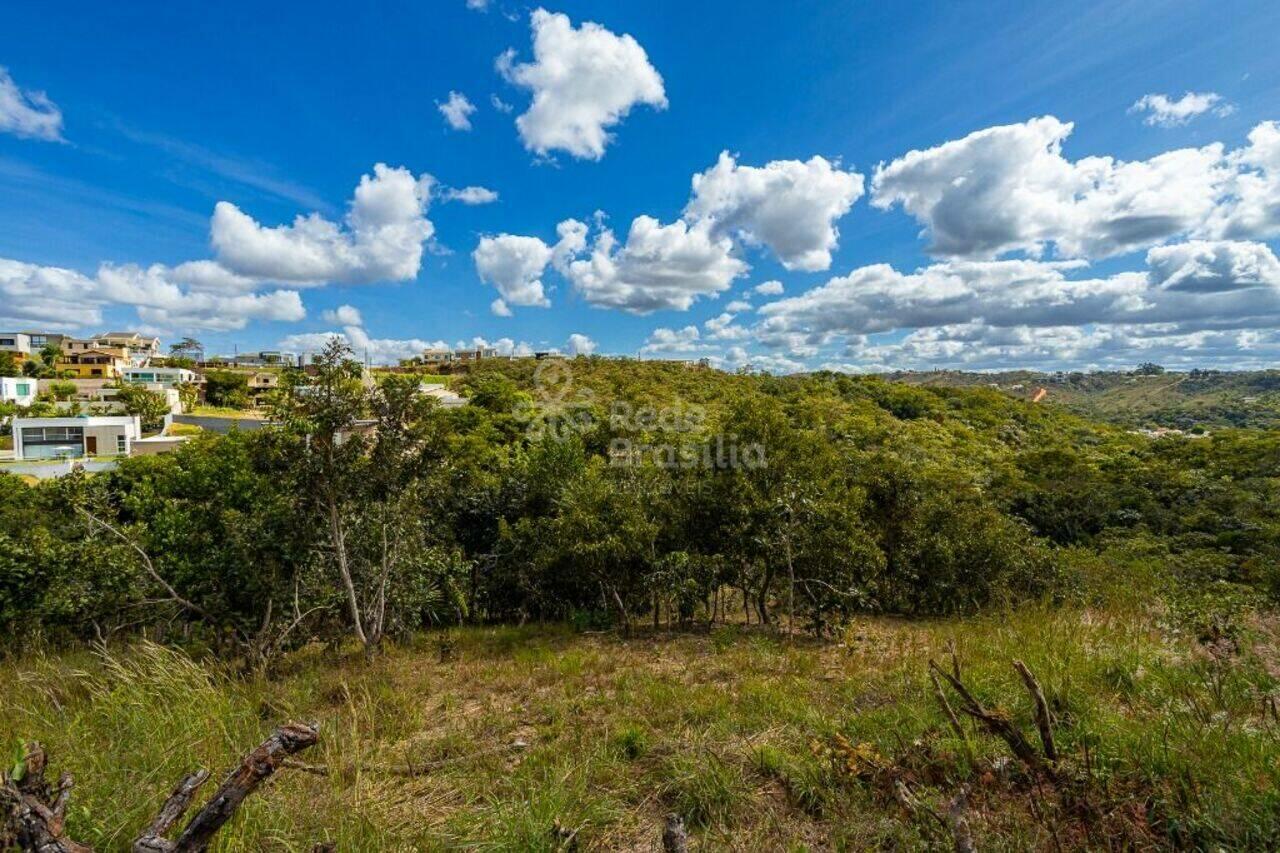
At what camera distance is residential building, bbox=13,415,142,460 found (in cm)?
3669

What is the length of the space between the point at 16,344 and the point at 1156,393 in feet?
708

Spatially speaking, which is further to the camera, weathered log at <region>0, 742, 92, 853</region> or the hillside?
the hillside

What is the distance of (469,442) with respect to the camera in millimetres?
23219

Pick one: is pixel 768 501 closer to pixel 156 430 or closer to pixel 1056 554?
pixel 1056 554

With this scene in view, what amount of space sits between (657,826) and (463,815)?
3.44ft

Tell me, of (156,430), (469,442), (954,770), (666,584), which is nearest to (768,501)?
(666,584)

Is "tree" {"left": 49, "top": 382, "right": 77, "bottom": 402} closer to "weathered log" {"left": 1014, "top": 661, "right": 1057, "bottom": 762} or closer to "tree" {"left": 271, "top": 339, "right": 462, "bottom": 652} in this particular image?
"tree" {"left": 271, "top": 339, "right": 462, "bottom": 652}

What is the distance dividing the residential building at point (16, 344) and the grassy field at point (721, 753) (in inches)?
3959

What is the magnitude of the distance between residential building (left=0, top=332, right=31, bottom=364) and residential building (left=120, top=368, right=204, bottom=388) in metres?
14.1

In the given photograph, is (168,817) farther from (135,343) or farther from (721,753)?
(135,343)

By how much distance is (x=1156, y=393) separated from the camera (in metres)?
125

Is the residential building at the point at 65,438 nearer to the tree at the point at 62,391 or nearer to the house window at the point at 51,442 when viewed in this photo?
the house window at the point at 51,442

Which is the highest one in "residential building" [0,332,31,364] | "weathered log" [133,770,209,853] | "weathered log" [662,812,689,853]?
"residential building" [0,332,31,364]

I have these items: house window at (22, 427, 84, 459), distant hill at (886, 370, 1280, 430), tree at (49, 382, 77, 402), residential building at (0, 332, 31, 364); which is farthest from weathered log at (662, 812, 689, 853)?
residential building at (0, 332, 31, 364)
